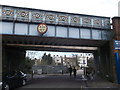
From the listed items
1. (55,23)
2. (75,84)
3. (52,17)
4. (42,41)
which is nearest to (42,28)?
(55,23)

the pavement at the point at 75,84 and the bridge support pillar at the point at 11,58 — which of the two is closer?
the pavement at the point at 75,84

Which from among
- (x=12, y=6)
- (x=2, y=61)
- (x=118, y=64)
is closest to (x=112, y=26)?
Result: (x=118, y=64)

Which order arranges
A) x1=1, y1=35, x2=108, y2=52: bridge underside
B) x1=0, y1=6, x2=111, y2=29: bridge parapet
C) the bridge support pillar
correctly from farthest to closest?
1. the bridge support pillar
2. x1=1, y1=35, x2=108, y2=52: bridge underside
3. x1=0, y1=6, x2=111, y2=29: bridge parapet

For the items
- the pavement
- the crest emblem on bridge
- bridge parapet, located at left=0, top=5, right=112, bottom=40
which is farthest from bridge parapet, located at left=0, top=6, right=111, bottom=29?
the pavement

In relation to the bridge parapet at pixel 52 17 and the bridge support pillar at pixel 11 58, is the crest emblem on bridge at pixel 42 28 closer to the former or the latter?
the bridge parapet at pixel 52 17

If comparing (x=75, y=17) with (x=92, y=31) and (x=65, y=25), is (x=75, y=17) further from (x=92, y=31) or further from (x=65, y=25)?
(x=92, y=31)

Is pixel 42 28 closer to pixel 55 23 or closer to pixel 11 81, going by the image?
pixel 55 23

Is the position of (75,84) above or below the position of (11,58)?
below

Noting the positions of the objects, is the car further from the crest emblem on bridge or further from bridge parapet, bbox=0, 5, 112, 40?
the crest emblem on bridge

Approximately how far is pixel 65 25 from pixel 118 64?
24.5ft

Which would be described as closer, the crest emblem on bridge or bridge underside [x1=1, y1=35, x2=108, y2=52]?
the crest emblem on bridge

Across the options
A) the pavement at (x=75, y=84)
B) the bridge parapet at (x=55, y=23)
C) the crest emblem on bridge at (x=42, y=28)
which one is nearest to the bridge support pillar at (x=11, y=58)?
the pavement at (x=75, y=84)

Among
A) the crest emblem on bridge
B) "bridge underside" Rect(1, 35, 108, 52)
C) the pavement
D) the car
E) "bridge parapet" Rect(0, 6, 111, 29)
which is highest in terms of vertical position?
"bridge parapet" Rect(0, 6, 111, 29)

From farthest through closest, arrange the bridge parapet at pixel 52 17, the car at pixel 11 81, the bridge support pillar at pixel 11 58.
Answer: the bridge support pillar at pixel 11 58
the bridge parapet at pixel 52 17
the car at pixel 11 81
